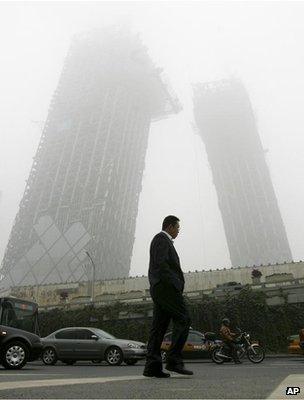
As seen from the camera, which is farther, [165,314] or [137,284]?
[137,284]

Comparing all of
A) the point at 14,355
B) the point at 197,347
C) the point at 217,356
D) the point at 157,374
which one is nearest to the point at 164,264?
the point at 157,374

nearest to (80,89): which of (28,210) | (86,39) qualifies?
(86,39)

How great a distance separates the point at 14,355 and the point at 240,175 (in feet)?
362

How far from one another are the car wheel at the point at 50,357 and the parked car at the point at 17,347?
4807 millimetres

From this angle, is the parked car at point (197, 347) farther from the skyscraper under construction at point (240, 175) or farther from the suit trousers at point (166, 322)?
the skyscraper under construction at point (240, 175)

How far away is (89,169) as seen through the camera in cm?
7988

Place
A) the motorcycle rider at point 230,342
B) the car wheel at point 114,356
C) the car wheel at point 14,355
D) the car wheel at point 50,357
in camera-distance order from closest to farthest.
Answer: the car wheel at point 14,355, the motorcycle rider at point 230,342, the car wheel at point 114,356, the car wheel at point 50,357

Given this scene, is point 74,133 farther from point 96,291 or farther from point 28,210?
point 96,291

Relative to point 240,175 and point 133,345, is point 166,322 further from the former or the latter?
point 240,175

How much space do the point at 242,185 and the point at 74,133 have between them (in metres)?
49.1

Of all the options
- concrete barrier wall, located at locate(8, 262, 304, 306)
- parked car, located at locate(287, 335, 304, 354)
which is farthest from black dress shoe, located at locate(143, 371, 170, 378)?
concrete barrier wall, located at locate(8, 262, 304, 306)

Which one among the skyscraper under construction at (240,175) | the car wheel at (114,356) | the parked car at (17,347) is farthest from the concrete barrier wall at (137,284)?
the skyscraper under construction at (240,175)

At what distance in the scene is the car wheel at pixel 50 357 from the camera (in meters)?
→ 16.4

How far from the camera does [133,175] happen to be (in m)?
90.7
